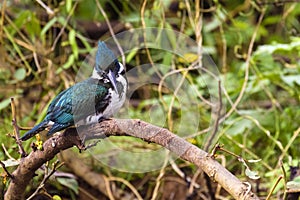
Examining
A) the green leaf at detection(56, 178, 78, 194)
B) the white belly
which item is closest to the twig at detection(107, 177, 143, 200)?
the green leaf at detection(56, 178, 78, 194)

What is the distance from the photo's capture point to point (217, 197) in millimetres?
1827

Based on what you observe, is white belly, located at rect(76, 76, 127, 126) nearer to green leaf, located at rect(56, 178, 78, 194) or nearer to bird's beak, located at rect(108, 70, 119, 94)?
bird's beak, located at rect(108, 70, 119, 94)

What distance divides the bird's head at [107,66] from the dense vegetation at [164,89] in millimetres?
422

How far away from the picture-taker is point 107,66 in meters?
1.15

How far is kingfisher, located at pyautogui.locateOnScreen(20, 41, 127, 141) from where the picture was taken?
114 centimetres

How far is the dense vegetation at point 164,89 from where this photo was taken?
75.6 inches

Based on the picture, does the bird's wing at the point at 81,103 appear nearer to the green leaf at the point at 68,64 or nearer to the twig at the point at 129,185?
the twig at the point at 129,185

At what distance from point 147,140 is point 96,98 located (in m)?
0.13

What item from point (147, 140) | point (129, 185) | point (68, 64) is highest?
point (147, 140)

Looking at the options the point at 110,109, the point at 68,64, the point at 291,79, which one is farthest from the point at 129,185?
the point at 110,109

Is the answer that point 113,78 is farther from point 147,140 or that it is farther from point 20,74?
point 20,74

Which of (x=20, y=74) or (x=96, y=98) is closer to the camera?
(x=96, y=98)

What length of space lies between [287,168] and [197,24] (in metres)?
0.66

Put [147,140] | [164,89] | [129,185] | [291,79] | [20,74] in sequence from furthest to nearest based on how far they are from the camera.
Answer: [164,89] < [20,74] < [291,79] < [129,185] < [147,140]
